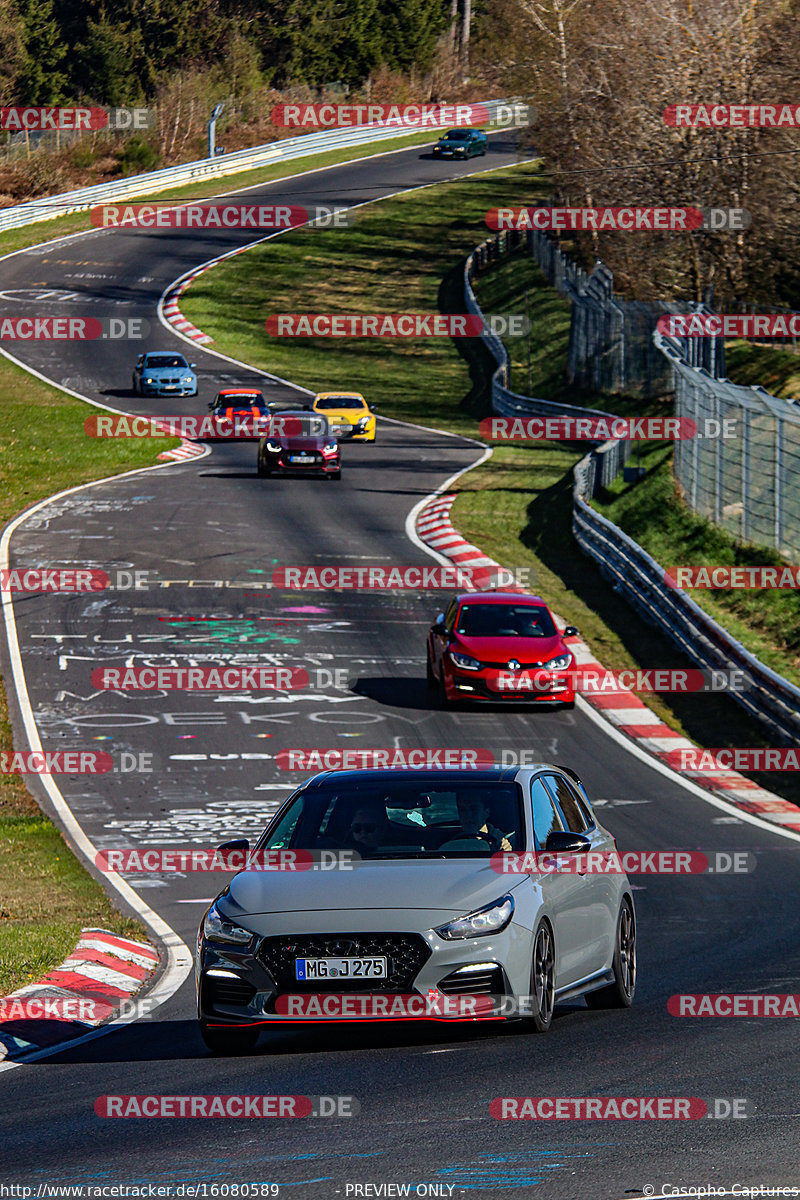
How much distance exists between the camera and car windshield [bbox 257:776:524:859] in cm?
920

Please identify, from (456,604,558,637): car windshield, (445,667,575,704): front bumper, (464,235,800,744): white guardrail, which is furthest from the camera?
(456,604,558,637): car windshield

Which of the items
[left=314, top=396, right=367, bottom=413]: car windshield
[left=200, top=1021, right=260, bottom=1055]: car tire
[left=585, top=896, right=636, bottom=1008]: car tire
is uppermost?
[left=200, top=1021, right=260, bottom=1055]: car tire

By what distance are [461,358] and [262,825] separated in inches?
1763

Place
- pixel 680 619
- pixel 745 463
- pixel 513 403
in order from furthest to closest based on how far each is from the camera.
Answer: pixel 513 403 < pixel 745 463 < pixel 680 619

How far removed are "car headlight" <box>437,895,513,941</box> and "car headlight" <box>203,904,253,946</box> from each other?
96cm

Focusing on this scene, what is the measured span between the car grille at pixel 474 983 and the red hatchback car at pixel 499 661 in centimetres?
1430

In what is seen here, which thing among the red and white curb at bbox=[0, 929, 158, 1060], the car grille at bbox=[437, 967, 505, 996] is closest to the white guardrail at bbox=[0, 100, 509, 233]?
the red and white curb at bbox=[0, 929, 158, 1060]

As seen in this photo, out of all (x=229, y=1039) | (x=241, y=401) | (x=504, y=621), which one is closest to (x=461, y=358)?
(x=241, y=401)

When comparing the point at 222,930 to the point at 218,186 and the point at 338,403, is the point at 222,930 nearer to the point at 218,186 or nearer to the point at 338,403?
the point at 338,403

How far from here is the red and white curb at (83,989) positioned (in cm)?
992

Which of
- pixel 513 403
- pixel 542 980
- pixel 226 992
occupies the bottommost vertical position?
pixel 513 403

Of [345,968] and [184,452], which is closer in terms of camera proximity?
[345,968]

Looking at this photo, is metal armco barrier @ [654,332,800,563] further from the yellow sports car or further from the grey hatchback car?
the grey hatchback car

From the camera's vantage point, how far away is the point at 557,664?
2272 centimetres
